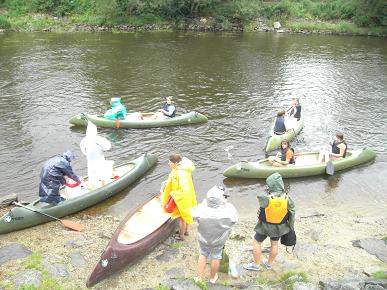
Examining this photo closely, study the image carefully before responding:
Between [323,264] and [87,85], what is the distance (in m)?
16.6

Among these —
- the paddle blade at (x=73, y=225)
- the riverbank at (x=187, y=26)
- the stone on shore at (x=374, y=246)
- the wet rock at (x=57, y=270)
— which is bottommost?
the paddle blade at (x=73, y=225)

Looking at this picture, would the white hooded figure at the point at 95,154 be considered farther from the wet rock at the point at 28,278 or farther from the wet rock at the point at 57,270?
the wet rock at the point at 28,278

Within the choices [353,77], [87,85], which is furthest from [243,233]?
[353,77]

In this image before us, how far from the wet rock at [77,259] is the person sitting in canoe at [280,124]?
8.56m

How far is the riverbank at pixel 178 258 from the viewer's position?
7.63 metres

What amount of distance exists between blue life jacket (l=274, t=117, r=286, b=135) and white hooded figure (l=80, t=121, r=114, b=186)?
629cm

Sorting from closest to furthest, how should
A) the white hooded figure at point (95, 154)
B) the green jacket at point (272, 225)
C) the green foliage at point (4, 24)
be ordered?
the green jacket at point (272, 225), the white hooded figure at point (95, 154), the green foliage at point (4, 24)

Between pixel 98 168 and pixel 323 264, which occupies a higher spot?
pixel 98 168

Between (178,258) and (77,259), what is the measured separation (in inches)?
77.7

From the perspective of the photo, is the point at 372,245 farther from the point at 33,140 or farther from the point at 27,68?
the point at 27,68

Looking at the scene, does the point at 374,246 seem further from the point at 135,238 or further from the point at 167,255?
the point at 135,238

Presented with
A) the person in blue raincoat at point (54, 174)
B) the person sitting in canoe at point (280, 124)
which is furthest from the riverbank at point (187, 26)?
the person in blue raincoat at point (54, 174)

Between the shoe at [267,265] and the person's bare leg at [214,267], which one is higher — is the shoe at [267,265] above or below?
below

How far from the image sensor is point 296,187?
12.4 meters
